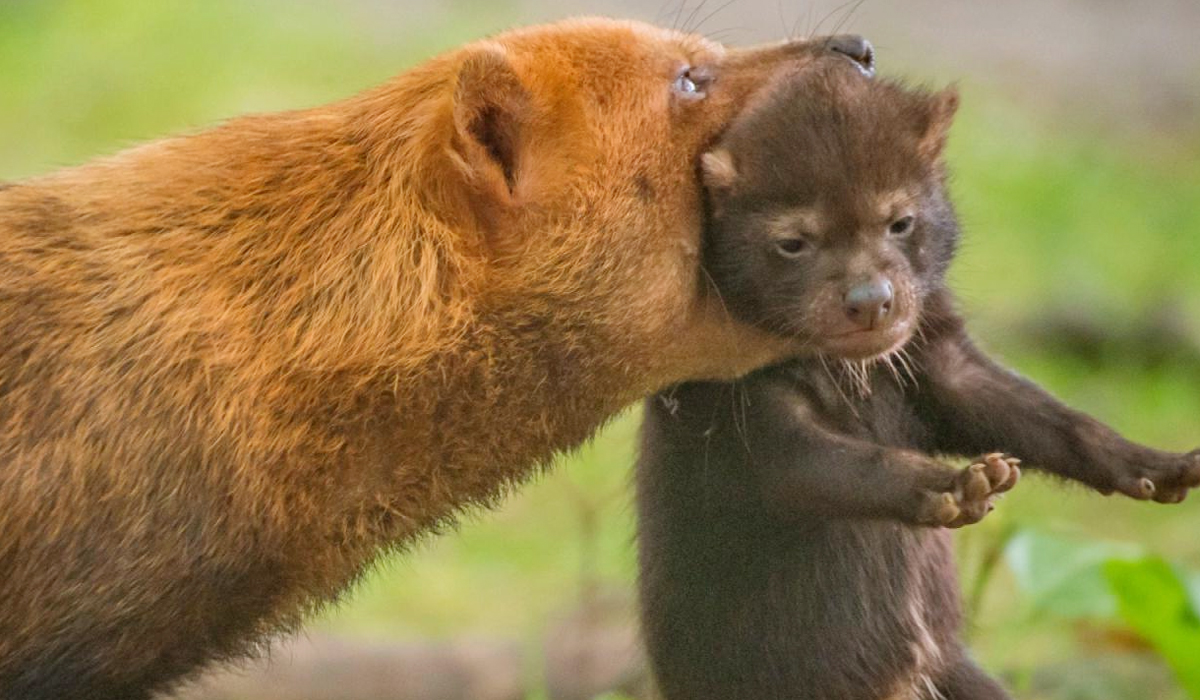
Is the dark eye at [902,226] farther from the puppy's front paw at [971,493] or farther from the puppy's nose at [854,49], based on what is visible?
the puppy's front paw at [971,493]

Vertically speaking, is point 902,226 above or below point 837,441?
above

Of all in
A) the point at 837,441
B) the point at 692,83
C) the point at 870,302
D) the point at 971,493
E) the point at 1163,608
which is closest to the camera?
the point at 971,493

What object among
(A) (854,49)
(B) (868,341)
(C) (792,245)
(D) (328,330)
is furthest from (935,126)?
(D) (328,330)

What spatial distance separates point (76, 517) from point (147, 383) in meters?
0.31

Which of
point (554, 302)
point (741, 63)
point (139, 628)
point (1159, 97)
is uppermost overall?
point (741, 63)

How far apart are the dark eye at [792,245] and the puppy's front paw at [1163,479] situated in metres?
0.93

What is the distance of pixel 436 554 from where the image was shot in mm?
A: 8195

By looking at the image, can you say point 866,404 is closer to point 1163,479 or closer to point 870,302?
point 870,302

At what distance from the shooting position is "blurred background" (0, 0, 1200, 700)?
20.0 feet

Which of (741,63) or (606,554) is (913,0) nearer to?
(606,554)

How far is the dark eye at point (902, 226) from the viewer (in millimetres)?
4012

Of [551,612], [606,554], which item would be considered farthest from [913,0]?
[551,612]

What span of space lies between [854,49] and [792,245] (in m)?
0.51

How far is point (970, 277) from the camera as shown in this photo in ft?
32.8
